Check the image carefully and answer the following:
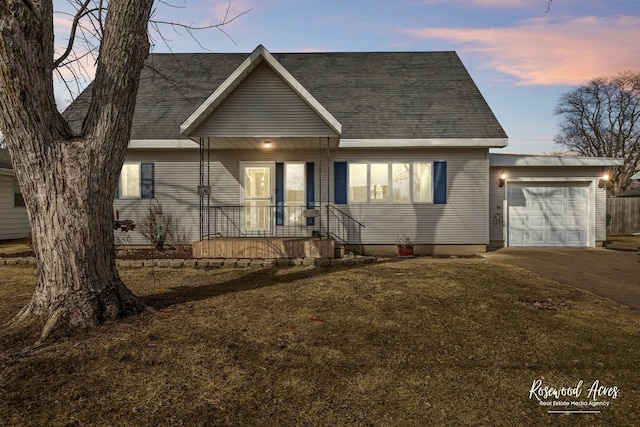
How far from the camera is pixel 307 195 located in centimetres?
1196

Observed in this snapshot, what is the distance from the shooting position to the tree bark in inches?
163

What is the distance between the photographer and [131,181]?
12164 millimetres

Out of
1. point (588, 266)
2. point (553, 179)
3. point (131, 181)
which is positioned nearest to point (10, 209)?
point (131, 181)

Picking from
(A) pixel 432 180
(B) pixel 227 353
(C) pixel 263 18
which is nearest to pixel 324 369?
(B) pixel 227 353

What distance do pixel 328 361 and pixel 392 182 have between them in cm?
896

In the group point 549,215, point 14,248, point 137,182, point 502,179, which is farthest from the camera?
point 549,215

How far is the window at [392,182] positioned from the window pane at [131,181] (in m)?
6.98

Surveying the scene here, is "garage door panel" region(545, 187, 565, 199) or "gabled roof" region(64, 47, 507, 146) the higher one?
"gabled roof" region(64, 47, 507, 146)

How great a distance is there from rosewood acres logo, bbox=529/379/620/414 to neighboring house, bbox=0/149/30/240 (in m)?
19.7

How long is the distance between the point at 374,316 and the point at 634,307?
165 inches

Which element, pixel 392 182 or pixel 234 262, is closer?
pixel 234 262

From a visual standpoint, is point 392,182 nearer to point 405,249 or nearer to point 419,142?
point 419,142

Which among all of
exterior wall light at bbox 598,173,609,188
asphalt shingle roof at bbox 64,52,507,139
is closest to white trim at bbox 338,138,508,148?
asphalt shingle roof at bbox 64,52,507,139

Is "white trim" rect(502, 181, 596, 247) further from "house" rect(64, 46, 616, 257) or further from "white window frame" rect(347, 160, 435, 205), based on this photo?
"white window frame" rect(347, 160, 435, 205)
